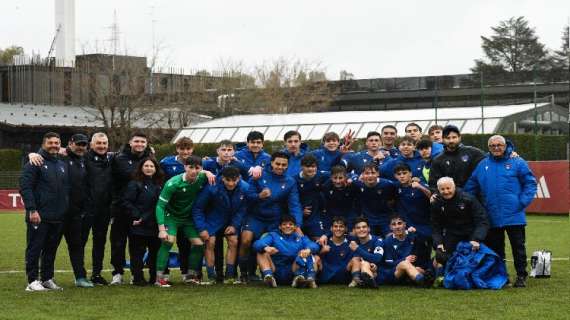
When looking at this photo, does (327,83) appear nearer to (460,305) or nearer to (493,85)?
(493,85)

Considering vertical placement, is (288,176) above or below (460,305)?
above

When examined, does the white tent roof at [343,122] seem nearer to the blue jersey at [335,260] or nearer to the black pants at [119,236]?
the blue jersey at [335,260]

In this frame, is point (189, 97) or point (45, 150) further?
point (189, 97)

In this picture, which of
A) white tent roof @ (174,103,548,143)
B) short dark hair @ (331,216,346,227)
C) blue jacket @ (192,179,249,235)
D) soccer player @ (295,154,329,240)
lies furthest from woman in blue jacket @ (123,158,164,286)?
white tent roof @ (174,103,548,143)

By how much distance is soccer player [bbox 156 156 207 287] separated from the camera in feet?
36.5

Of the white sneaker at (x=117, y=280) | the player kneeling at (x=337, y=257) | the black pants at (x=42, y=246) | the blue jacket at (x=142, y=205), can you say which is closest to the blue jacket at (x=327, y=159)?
the player kneeling at (x=337, y=257)

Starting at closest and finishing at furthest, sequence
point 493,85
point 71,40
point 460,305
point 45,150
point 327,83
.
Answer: point 460,305 < point 45,150 < point 493,85 < point 71,40 < point 327,83

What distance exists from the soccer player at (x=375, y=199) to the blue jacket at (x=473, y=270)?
3.77 feet

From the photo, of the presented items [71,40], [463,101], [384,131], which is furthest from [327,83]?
[384,131]

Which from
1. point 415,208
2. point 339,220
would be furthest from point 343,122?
point 339,220

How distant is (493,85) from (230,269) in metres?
40.0

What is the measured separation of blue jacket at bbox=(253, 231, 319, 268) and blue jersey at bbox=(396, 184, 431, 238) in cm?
126

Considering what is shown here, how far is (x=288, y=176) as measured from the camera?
37.8ft

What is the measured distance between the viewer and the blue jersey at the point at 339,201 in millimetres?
11648
